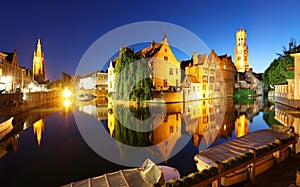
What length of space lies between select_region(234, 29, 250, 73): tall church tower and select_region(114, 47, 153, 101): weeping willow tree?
88.7 m

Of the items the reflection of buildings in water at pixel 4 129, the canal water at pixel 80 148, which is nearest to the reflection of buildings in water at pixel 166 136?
the canal water at pixel 80 148

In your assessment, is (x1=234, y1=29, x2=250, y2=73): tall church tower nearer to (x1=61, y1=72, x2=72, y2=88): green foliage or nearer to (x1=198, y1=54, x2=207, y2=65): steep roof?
(x1=198, y1=54, x2=207, y2=65): steep roof

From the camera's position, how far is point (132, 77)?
34.7 meters

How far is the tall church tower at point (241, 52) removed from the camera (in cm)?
10862

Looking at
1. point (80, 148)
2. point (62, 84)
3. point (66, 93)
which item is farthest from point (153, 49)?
point (62, 84)

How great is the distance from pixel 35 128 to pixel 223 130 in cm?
1897

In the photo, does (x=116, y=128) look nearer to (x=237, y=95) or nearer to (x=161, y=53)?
(x=161, y=53)

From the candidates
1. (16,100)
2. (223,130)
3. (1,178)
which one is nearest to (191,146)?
(223,130)

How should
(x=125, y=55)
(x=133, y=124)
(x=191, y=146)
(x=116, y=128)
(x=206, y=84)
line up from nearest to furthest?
(x=191, y=146) → (x=116, y=128) → (x=133, y=124) → (x=125, y=55) → (x=206, y=84)

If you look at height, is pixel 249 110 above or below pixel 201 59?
below

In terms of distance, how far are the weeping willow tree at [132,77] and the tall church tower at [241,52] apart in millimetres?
88684

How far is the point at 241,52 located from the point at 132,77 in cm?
9740

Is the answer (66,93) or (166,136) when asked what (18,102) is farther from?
Answer: (66,93)

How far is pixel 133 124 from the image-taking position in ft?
70.3
